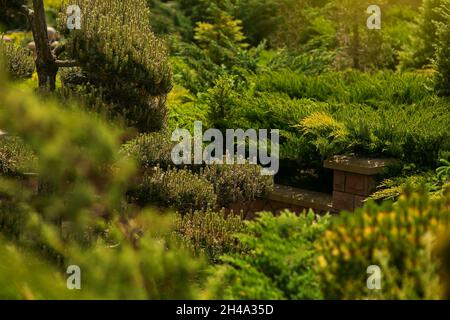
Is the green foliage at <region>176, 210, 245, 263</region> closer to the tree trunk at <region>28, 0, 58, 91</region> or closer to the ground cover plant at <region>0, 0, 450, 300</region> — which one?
the ground cover plant at <region>0, 0, 450, 300</region>

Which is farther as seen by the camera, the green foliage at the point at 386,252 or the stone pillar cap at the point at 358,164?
the stone pillar cap at the point at 358,164

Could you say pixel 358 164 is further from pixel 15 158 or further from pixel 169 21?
pixel 169 21

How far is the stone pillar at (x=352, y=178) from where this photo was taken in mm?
8203

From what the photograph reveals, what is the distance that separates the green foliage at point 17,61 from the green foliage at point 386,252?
164 inches

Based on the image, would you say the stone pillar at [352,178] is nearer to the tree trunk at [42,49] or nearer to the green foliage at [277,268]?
the tree trunk at [42,49]

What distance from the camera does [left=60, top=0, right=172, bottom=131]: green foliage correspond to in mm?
7133

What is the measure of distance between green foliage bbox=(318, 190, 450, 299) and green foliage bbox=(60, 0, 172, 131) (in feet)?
10.9

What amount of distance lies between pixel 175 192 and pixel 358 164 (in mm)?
1849

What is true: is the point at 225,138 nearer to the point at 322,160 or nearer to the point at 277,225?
the point at 322,160

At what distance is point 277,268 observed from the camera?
4734 mm

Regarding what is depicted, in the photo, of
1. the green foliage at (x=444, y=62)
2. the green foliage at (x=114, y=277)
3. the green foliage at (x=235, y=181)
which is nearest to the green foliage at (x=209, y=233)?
the green foliage at (x=235, y=181)

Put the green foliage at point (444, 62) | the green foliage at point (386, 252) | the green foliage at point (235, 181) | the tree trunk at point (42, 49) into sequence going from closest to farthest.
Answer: the green foliage at point (386, 252) → the tree trunk at point (42, 49) → the green foliage at point (235, 181) → the green foliage at point (444, 62)

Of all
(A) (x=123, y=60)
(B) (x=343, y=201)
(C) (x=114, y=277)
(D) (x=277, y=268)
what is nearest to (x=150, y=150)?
(A) (x=123, y=60)
